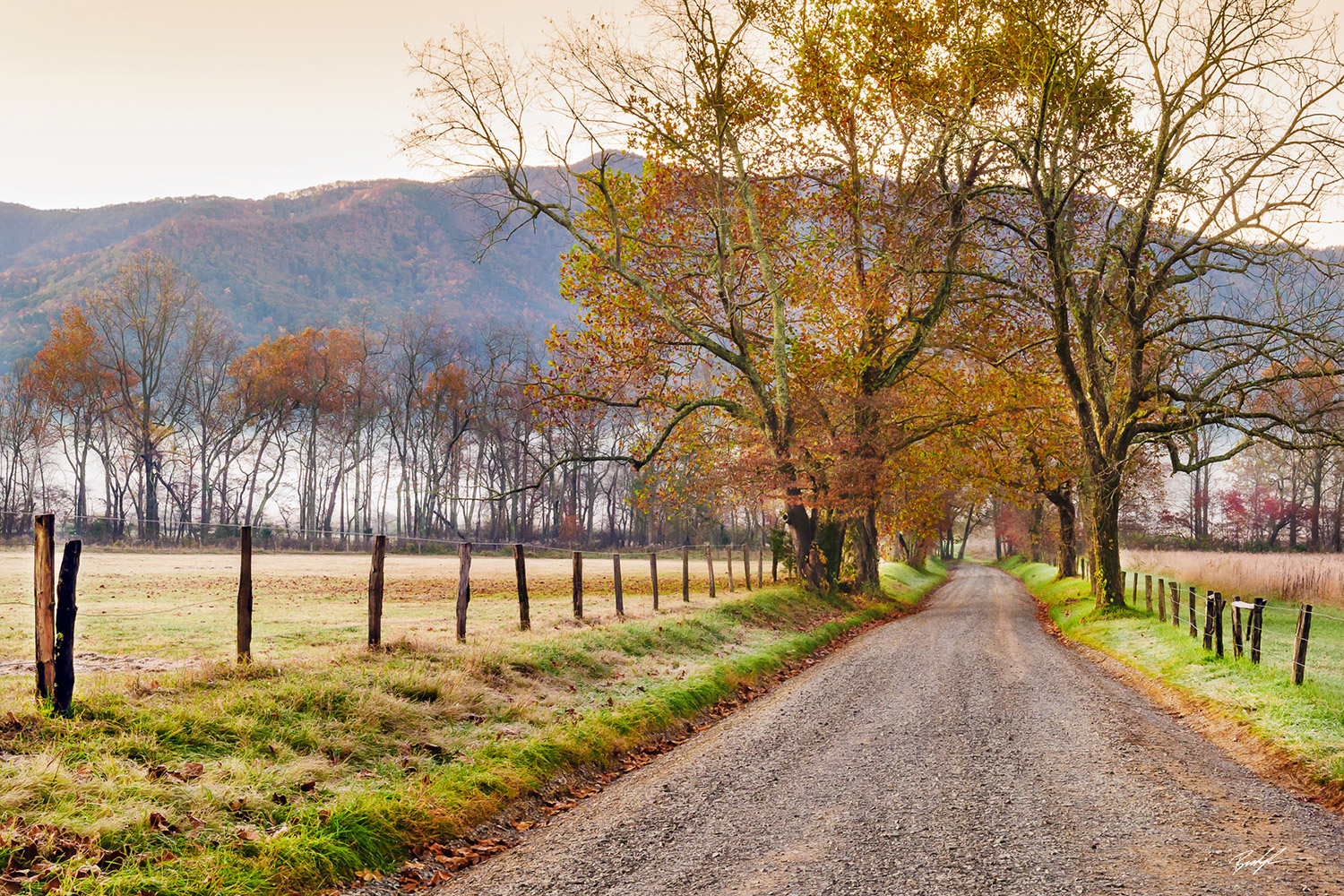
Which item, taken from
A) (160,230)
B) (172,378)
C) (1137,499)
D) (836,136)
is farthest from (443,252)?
(836,136)

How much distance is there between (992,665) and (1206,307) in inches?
449

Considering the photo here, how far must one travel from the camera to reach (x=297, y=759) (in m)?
7.17

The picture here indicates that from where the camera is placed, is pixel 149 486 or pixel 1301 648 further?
pixel 149 486

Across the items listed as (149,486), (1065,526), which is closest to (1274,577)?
(1065,526)

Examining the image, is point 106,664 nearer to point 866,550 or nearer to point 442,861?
point 442,861

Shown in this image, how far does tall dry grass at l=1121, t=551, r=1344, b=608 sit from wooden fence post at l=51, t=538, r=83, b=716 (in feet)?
79.3

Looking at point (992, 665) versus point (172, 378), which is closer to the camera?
point (992, 665)

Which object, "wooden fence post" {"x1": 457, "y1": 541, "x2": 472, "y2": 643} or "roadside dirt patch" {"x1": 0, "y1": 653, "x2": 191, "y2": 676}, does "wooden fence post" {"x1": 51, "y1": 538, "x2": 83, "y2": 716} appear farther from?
"wooden fence post" {"x1": 457, "y1": 541, "x2": 472, "y2": 643}

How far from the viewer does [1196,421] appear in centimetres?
2056

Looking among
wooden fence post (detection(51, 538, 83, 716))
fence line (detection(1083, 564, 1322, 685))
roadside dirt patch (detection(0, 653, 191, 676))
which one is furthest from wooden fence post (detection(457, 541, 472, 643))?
fence line (detection(1083, 564, 1322, 685))

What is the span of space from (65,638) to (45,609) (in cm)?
30

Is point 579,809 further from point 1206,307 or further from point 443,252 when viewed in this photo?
point 443,252

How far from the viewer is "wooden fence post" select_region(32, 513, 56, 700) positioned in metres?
6.93

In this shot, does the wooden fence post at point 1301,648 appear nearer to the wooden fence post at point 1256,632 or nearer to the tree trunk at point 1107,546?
the wooden fence post at point 1256,632
